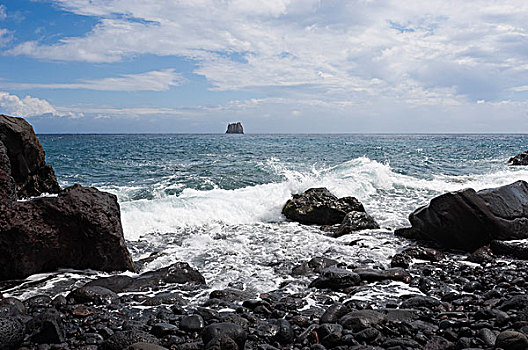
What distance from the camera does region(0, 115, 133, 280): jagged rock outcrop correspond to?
17.7 feet

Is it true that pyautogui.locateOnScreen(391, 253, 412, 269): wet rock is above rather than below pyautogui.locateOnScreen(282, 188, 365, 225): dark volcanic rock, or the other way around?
below

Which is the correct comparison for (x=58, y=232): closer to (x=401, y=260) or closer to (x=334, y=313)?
(x=334, y=313)

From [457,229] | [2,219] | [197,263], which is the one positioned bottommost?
[197,263]

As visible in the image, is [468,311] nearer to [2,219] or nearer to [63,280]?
[63,280]

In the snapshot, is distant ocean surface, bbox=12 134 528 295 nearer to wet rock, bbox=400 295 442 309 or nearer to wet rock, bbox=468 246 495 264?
wet rock, bbox=468 246 495 264

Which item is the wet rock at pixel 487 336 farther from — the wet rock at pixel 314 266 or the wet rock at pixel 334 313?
the wet rock at pixel 314 266

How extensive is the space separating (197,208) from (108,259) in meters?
4.63

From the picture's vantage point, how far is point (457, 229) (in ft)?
Result: 24.4

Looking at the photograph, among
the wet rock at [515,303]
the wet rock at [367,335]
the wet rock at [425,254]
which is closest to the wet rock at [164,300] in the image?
the wet rock at [367,335]

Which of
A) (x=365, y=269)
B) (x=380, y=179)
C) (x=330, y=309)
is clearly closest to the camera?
(x=330, y=309)

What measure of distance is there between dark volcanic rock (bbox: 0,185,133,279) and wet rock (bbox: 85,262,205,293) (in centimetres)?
70

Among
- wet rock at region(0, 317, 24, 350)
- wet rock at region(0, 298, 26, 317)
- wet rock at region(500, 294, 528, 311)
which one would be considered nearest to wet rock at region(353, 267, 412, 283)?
wet rock at region(500, 294, 528, 311)

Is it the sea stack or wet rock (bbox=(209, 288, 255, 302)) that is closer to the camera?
wet rock (bbox=(209, 288, 255, 302))

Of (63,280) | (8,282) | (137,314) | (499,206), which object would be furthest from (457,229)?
(8,282)
